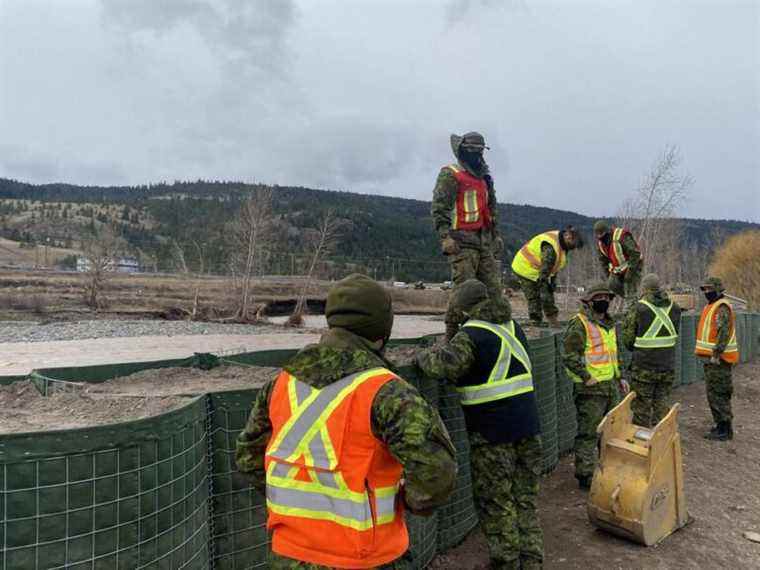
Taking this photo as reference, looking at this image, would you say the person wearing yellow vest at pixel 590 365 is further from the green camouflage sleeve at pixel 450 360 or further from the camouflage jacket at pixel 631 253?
the camouflage jacket at pixel 631 253

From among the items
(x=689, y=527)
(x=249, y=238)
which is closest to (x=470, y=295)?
(x=689, y=527)

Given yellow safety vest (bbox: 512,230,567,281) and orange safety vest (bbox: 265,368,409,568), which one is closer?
orange safety vest (bbox: 265,368,409,568)

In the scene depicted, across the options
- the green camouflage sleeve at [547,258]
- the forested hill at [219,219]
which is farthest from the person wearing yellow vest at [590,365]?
the forested hill at [219,219]

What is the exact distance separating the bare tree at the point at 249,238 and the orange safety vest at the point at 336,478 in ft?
102

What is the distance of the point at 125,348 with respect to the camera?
72.0 ft

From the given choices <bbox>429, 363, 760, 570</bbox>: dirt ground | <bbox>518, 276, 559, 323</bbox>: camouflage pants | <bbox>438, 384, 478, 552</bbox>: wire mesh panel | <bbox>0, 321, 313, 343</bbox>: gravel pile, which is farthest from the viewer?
<bbox>0, 321, 313, 343</bbox>: gravel pile

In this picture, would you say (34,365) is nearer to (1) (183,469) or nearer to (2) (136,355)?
(2) (136,355)

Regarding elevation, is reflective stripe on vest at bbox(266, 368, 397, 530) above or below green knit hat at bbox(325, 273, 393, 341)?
below

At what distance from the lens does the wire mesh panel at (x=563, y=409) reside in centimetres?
717

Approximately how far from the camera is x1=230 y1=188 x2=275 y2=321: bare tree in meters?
33.0

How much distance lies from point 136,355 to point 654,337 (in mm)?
16629

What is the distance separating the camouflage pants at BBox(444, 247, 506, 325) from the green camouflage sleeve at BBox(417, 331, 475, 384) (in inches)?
73.5

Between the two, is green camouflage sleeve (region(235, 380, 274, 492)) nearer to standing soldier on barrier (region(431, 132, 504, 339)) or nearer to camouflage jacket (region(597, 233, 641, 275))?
standing soldier on barrier (region(431, 132, 504, 339))

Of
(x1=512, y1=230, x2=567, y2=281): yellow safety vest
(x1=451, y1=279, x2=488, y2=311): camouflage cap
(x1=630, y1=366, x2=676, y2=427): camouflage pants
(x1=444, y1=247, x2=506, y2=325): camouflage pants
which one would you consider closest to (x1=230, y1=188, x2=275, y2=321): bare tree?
(x1=512, y1=230, x2=567, y2=281): yellow safety vest
